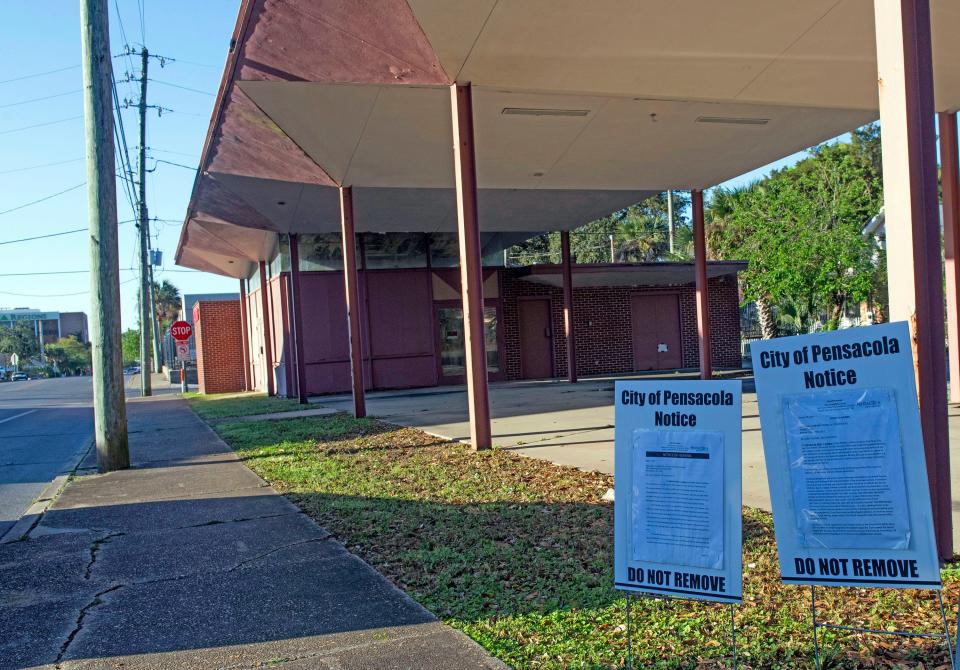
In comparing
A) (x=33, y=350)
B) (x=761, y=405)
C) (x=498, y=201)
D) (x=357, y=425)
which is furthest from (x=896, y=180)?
(x=33, y=350)

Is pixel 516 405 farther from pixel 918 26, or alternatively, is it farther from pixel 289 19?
pixel 918 26

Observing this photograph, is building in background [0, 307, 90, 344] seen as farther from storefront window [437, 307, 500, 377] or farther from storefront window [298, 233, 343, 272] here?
storefront window [437, 307, 500, 377]

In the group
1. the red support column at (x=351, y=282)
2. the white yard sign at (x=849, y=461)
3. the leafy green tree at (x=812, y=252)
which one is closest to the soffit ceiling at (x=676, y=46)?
the red support column at (x=351, y=282)

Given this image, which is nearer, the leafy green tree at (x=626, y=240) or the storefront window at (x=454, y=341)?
the storefront window at (x=454, y=341)

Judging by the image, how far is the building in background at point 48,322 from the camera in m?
166

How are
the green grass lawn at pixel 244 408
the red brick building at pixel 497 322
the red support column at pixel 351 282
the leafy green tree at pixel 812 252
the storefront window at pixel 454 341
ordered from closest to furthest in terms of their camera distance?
the red support column at pixel 351 282, the leafy green tree at pixel 812 252, the green grass lawn at pixel 244 408, the red brick building at pixel 497 322, the storefront window at pixel 454 341

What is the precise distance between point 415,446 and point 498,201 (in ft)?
27.1

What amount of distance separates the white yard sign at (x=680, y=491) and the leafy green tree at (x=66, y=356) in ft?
493

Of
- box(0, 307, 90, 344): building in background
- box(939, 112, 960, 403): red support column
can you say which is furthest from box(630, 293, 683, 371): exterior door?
box(0, 307, 90, 344): building in background

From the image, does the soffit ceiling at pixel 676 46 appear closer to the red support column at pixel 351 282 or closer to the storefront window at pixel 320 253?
the red support column at pixel 351 282

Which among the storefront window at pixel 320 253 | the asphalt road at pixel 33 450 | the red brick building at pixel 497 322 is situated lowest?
the asphalt road at pixel 33 450

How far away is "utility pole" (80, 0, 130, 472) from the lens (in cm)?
1022

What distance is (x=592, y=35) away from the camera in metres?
8.77

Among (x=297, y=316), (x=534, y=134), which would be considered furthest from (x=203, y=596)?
(x=297, y=316)
